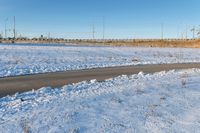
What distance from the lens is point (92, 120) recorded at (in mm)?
8891

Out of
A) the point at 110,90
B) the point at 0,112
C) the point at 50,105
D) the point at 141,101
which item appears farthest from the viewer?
the point at 110,90

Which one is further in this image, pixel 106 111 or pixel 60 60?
pixel 60 60

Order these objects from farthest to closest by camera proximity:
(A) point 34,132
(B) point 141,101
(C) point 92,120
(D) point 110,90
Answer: (D) point 110,90 < (B) point 141,101 < (C) point 92,120 < (A) point 34,132

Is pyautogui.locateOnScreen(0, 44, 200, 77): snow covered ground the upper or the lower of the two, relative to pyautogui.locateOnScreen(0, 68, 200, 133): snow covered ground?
upper

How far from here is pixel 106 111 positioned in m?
9.69

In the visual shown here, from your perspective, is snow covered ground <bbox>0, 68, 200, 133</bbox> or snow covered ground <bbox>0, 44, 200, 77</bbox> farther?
snow covered ground <bbox>0, 44, 200, 77</bbox>

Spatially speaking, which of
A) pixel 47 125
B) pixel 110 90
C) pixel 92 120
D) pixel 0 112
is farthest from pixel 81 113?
pixel 110 90

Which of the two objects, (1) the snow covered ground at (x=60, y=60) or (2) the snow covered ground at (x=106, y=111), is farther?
(1) the snow covered ground at (x=60, y=60)

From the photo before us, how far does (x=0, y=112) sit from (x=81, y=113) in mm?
1962

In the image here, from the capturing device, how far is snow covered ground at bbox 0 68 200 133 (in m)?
8.48

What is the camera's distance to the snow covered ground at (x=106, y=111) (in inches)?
334

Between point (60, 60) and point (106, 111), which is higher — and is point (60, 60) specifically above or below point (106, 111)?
above

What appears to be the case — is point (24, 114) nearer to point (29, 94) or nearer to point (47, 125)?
point (47, 125)

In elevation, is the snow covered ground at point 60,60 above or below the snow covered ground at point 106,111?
above
